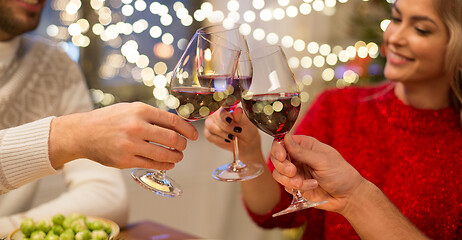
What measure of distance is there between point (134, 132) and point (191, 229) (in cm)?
209

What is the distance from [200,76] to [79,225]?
0.45m

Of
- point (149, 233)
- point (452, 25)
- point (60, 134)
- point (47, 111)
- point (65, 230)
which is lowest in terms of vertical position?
point (149, 233)

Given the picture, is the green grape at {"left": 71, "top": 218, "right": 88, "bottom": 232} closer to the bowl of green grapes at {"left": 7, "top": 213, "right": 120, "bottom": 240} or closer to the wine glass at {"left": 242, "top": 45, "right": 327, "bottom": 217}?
the bowl of green grapes at {"left": 7, "top": 213, "right": 120, "bottom": 240}

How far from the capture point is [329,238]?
4.46 ft

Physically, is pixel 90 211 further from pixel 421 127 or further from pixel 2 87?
pixel 421 127

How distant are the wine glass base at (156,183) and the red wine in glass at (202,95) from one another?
0.46ft

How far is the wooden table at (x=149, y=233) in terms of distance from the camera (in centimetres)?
117

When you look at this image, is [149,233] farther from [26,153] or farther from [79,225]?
[26,153]

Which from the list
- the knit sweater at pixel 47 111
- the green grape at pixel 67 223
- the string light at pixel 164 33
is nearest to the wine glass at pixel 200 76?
the green grape at pixel 67 223

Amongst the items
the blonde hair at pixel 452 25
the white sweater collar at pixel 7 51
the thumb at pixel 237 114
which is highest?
the blonde hair at pixel 452 25

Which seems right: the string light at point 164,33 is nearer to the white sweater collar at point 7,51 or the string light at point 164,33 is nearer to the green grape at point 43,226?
the white sweater collar at point 7,51

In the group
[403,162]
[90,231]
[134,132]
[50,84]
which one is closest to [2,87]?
[50,84]

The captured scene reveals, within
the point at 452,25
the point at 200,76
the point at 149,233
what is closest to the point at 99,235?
the point at 149,233

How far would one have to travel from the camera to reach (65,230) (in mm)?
977
